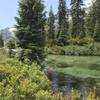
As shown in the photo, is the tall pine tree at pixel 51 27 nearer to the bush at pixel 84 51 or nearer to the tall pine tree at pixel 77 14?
the tall pine tree at pixel 77 14

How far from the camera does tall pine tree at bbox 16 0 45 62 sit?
28016mm

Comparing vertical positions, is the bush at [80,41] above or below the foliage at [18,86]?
below

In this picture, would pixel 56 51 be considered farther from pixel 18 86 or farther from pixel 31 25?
pixel 18 86

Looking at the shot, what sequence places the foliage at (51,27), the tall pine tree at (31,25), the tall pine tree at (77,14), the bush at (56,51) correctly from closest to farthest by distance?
the tall pine tree at (31,25) < the bush at (56,51) < the foliage at (51,27) < the tall pine tree at (77,14)

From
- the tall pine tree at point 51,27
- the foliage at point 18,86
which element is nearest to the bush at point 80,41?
the tall pine tree at point 51,27

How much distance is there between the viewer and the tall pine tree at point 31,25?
28.0 metres


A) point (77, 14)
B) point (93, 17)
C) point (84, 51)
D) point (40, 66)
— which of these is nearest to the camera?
point (40, 66)

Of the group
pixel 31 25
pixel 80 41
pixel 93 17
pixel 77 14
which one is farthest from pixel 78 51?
pixel 31 25

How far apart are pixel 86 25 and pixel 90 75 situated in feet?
164

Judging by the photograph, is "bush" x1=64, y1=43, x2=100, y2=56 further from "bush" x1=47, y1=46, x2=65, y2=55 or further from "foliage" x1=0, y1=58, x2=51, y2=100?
"foliage" x1=0, y1=58, x2=51, y2=100

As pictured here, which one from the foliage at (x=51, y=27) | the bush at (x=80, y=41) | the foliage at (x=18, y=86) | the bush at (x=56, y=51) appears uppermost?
the foliage at (x=18, y=86)

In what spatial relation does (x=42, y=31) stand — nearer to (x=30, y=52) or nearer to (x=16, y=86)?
(x=30, y=52)

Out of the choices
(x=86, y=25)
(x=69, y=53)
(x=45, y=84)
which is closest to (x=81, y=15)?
(x=86, y=25)

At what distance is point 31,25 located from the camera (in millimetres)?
28328
